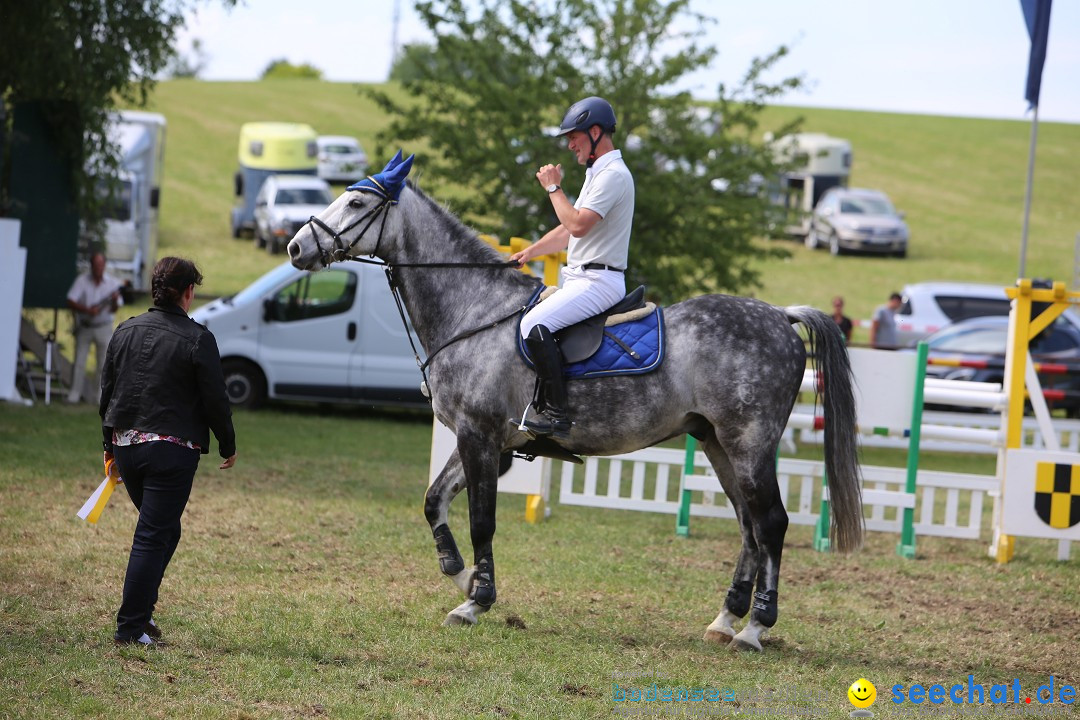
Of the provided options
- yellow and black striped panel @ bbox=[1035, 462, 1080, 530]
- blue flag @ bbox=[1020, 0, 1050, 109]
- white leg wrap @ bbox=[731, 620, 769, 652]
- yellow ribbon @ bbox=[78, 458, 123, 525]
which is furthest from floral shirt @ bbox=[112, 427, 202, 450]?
blue flag @ bbox=[1020, 0, 1050, 109]

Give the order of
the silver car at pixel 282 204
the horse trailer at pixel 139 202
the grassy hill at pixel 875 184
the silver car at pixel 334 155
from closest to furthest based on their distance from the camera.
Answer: the horse trailer at pixel 139 202, the silver car at pixel 282 204, the grassy hill at pixel 875 184, the silver car at pixel 334 155

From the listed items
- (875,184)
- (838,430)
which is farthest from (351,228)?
(875,184)

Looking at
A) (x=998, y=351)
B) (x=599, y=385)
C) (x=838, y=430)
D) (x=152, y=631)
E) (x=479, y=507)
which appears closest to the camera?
(x=152, y=631)

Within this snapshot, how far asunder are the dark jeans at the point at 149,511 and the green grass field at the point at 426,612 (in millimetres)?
236

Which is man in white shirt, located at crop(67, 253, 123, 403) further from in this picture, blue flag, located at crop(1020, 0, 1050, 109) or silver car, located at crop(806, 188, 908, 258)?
silver car, located at crop(806, 188, 908, 258)

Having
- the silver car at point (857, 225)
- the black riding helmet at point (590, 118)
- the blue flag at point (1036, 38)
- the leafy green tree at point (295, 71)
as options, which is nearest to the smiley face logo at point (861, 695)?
the black riding helmet at point (590, 118)

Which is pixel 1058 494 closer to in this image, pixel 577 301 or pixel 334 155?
pixel 577 301

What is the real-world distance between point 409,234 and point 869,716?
3611mm

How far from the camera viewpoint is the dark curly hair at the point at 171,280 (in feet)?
18.3

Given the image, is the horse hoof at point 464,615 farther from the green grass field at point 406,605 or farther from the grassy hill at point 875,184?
the grassy hill at point 875,184

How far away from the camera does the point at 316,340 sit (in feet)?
50.5

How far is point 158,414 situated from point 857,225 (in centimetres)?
3344

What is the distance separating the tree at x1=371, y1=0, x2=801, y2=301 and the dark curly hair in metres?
10.6

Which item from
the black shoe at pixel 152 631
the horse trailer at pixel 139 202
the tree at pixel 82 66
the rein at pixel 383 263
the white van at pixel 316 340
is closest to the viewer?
A: the black shoe at pixel 152 631
